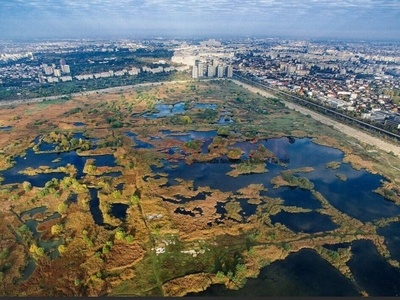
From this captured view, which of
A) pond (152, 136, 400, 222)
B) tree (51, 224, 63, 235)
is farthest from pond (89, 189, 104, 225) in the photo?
pond (152, 136, 400, 222)

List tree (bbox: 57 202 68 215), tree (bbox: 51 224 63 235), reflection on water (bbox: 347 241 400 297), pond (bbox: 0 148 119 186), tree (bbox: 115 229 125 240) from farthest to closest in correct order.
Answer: pond (bbox: 0 148 119 186)
tree (bbox: 57 202 68 215)
tree (bbox: 51 224 63 235)
tree (bbox: 115 229 125 240)
reflection on water (bbox: 347 241 400 297)

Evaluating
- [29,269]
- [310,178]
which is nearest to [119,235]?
[29,269]

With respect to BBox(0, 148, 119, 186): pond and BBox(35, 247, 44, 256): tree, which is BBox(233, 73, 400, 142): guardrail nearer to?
BBox(0, 148, 119, 186): pond

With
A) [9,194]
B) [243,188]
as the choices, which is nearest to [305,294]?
[243,188]

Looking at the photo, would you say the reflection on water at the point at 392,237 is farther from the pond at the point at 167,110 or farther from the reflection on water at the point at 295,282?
the pond at the point at 167,110

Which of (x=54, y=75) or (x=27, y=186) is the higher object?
(x=27, y=186)

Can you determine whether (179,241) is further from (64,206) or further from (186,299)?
(64,206)

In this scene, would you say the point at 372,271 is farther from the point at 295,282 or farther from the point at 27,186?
the point at 27,186

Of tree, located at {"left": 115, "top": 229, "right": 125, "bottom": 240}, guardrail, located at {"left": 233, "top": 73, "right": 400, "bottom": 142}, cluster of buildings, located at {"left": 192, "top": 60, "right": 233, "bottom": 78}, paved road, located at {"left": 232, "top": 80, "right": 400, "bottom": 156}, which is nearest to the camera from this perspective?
tree, located at {"left": 115, "top": 229, "right": 125, "bottom": 240}

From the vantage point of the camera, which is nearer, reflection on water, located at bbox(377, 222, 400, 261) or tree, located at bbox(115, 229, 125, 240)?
reflection on water, located at bbox(377, 222, 400, 261)
